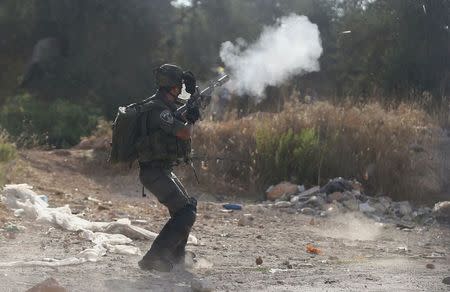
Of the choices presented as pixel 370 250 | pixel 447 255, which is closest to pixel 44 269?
pixel 370 250

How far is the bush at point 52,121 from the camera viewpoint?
24078 mm

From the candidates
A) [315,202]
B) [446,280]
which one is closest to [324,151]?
[315,202]

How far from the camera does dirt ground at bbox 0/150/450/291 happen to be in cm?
695

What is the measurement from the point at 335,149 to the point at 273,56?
278cm

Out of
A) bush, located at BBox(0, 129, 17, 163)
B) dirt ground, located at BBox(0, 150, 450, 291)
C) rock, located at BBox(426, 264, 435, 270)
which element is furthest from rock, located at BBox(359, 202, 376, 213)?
bush, located at BBox(0, 129, 17, 163)

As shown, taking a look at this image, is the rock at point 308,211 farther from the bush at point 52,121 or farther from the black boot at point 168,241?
the bush at point 52,121

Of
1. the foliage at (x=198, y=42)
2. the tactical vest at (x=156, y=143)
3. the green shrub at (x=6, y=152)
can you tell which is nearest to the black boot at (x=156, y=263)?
the tactical vest at (x=156, y=143)

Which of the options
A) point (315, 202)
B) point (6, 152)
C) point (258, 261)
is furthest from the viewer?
point (6, 152)

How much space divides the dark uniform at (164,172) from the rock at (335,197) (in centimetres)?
616

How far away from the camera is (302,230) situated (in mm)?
11305

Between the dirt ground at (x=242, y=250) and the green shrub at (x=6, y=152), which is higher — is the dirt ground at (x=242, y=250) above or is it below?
below

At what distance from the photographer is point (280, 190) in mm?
14086

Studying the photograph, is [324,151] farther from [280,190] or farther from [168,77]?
[168,77]

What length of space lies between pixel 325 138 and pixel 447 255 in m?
5.73
